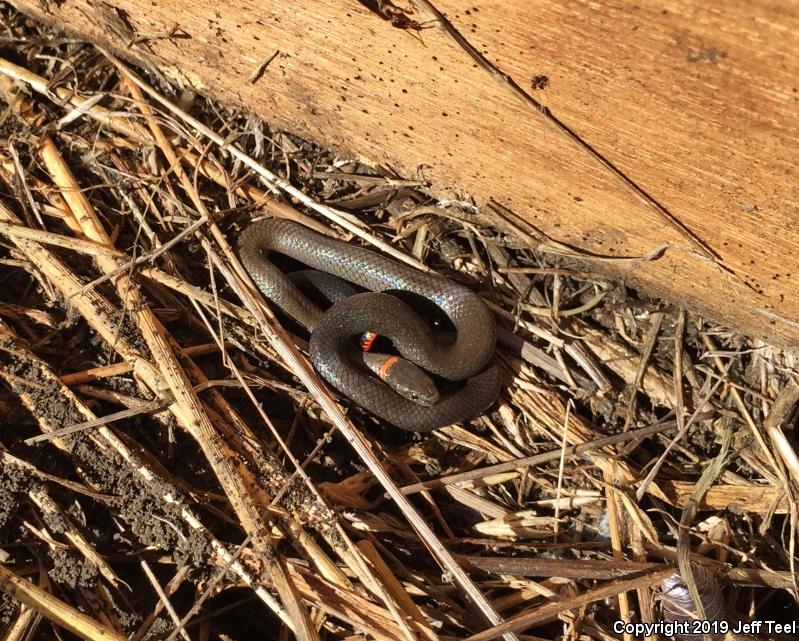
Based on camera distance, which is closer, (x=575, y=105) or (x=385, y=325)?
(x=575, y=105)

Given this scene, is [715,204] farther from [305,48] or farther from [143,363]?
[143,363]

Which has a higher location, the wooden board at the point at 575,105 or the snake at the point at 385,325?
the wooden board at the point at 575,105

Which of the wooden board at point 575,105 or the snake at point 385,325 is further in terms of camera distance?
the snake at point 385,325

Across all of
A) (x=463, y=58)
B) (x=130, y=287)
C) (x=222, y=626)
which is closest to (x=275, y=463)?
(x=222, y=626)

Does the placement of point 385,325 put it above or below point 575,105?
below
